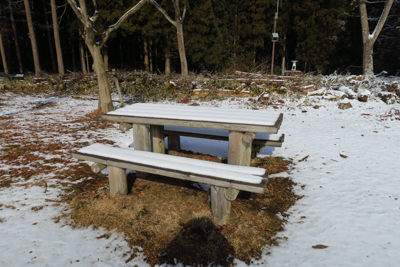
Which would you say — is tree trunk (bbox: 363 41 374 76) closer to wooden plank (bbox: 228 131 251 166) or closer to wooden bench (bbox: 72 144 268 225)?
wooden plank (bbox: 228 131 251 166)

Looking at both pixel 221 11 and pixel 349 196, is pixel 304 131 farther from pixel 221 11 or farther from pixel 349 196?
pixel 221 11

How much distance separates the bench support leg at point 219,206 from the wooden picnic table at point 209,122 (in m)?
0.69

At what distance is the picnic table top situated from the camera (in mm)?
2969

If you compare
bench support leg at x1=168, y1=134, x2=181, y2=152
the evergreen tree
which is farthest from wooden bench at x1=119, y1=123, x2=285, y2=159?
the evergreen tree

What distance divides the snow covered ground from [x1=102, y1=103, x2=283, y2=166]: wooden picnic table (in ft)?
3.49

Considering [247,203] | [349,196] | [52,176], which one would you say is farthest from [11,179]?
[349,196]

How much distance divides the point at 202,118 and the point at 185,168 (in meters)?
0.83

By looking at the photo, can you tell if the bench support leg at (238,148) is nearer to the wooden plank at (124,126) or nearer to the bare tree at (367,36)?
the wooden plank at (124,126)

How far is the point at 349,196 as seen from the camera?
→ 10.9 feet

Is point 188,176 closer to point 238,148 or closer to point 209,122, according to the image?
point 209,122

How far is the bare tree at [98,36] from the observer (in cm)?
661

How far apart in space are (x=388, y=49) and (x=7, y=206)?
72.0 feet

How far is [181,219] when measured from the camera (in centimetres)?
293

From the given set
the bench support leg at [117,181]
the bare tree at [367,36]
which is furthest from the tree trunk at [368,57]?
the bench support leg at [117,181]
